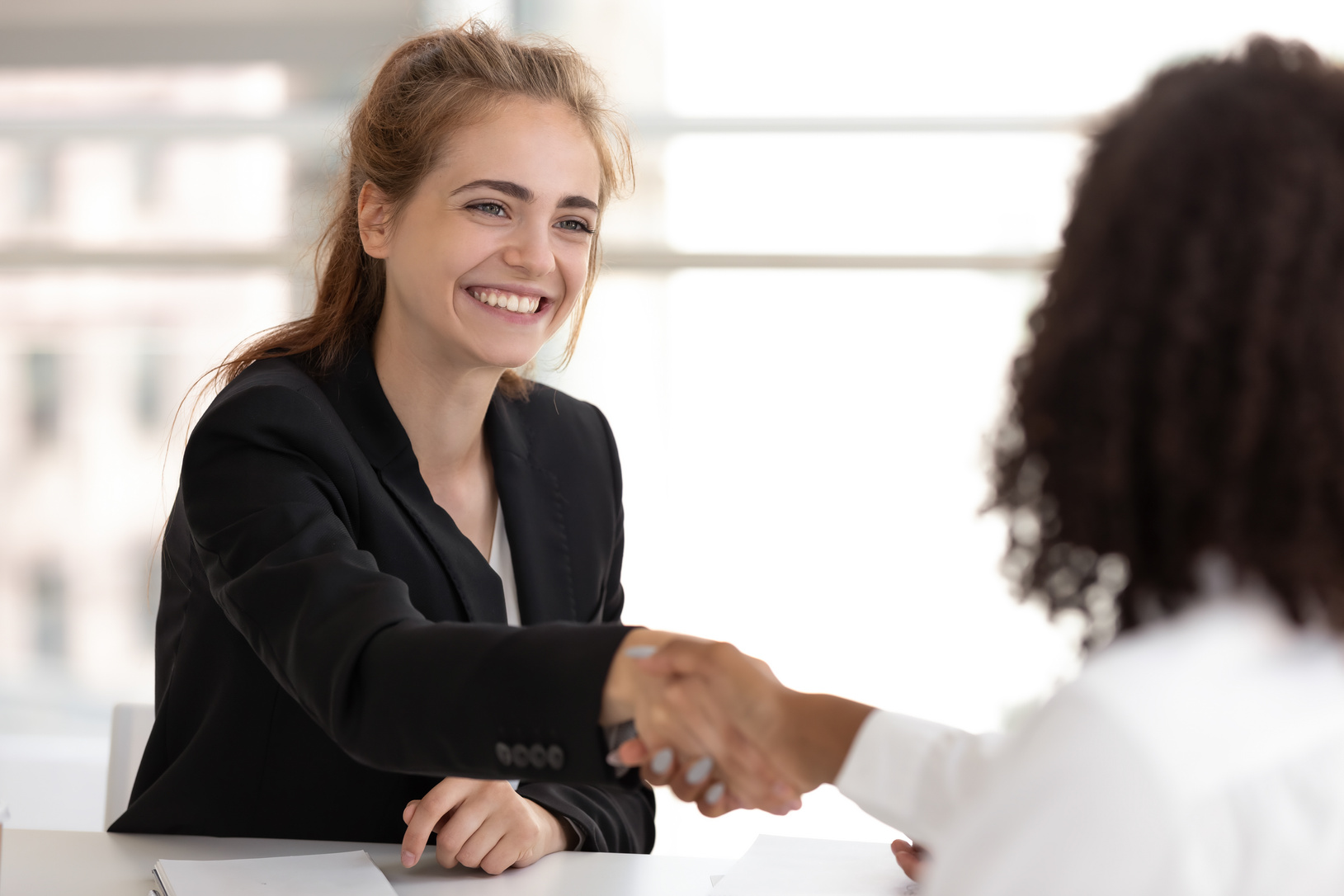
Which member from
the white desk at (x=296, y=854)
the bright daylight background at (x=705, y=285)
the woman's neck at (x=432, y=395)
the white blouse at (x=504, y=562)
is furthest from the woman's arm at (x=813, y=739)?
the bright daylight background at (x=705, y=285)

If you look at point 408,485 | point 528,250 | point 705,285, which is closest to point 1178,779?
point 408,485

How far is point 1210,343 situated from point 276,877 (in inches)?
41.8

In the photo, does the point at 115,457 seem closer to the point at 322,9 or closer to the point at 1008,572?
the point at 322,9

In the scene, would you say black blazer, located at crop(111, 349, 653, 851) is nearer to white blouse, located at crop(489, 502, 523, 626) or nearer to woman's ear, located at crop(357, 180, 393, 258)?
white blouse, located at crop(489, 502, 523, 626)

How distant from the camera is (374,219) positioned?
1828mm

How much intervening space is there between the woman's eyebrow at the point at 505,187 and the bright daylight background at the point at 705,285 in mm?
2149

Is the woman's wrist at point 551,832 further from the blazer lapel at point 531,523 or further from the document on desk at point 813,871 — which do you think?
the blazer lapel at point 531,523

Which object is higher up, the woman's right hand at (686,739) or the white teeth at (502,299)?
the white teeth at (502,299)

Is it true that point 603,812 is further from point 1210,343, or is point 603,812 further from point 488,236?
point 1210,343

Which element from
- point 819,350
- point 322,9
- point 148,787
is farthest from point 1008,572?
point 322,9

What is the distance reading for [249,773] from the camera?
155 centimetres

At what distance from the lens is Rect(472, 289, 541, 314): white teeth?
1.77 metres

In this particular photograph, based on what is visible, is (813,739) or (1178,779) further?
(813,739)

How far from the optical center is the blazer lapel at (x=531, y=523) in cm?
180
